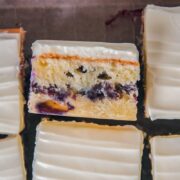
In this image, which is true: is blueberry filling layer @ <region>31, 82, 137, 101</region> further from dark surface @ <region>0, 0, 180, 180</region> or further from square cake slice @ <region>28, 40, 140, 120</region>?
dark surface @ <region>0, 0, 180, 180</region>

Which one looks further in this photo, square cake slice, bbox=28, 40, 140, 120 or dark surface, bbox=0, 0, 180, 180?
dark surface, bbox=0, 0, 180, 180

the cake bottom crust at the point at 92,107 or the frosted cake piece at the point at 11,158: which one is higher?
the cake bottom crust at the point at 92,107

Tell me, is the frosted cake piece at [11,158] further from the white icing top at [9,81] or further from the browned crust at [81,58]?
the browned crust at [81,58]

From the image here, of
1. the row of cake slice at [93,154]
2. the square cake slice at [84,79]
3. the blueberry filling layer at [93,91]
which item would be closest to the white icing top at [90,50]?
the square cake slice at [84,79]

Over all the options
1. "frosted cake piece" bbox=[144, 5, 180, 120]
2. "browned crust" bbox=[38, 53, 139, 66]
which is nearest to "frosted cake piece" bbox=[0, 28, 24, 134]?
"browned crust" bbox=[38, 53, 139, 66]

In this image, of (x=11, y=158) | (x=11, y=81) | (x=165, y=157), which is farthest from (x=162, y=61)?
(x=11, y=158)

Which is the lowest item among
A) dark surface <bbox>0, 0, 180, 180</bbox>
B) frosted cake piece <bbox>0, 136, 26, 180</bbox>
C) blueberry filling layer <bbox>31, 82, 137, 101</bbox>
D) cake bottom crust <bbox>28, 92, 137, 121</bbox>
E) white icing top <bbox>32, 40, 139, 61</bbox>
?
frosted cake piece <bbox>0, 136, 26, 180</bbox>

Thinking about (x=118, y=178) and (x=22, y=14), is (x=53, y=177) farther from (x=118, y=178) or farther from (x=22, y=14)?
(x=22, y=14)
